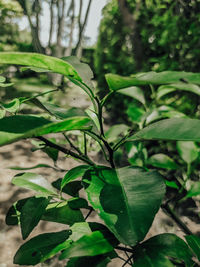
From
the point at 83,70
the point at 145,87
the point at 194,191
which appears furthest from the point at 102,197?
the point at 145,87

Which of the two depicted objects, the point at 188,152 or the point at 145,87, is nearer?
the point at 188,152

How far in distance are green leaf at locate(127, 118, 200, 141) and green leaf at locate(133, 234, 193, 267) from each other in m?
0.29

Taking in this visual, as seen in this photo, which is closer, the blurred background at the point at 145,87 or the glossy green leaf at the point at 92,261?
the glossy green leaf at the point at 92,261

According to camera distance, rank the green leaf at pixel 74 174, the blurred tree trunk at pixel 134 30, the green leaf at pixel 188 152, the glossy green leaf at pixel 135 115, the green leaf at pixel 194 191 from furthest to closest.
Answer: the blurred tree trunk at pixel 134 30 → the glossy green leaf at pixel 135 115 → the green leaf at pixel 188 152 → the green leaf at pixel 194 191 → the green leaf at pixel 74 174

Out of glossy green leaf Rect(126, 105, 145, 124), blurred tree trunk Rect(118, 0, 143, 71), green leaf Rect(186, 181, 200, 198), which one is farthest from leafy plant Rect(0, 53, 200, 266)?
blurred tree trunk Rect(118, 0, 143, 71)

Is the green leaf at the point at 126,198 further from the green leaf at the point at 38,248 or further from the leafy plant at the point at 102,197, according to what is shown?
the green leaf at the point at 38,248

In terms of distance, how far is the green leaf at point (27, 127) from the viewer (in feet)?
1.24

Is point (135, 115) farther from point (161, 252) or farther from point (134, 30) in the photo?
point (134, 30)

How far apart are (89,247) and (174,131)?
35cm

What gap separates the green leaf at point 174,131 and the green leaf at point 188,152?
0.58m

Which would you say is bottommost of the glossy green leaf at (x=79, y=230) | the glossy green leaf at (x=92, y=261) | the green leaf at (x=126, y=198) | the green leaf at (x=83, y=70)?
the glossy green leaf at (x=92, y=261)

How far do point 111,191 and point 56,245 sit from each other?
0.26 m

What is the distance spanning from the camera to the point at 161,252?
22.1 inches

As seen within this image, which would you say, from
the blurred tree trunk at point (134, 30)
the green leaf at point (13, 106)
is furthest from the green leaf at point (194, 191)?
the blurred tree trunk at point (134, 30)
